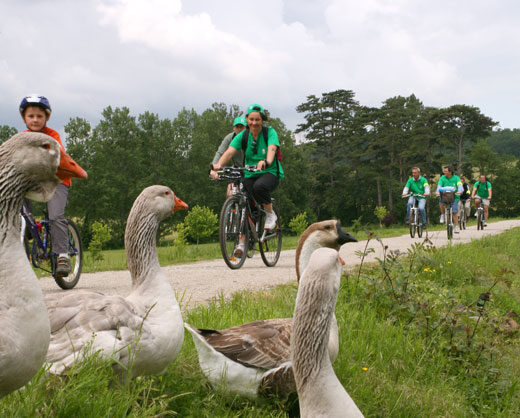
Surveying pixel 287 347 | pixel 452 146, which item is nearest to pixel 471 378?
pixel 287 347

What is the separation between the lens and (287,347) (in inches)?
119

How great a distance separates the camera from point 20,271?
185 cm

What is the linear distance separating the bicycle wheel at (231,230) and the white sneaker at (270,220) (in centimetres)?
40

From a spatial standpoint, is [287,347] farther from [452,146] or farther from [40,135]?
[452,146]

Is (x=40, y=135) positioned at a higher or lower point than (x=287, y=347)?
higher

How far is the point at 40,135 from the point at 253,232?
6742 millimetres

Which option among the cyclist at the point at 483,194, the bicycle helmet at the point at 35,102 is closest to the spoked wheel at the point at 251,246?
the bicycle helmet at the point at 35,102

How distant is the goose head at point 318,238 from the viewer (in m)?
3.71

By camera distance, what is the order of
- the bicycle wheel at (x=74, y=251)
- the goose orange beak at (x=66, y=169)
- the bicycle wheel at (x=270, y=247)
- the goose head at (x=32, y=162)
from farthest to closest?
the bicycle wheel at (x=270, y=247) → the bicycle wheel at (x=74, y=251) → the goose orange beak at (x=66, y=169) → the goose head at (x=32, y=162)

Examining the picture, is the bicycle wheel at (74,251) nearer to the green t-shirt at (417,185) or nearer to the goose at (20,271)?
the goose at (20,271)

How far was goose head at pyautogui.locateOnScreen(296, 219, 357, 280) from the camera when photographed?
371 cm

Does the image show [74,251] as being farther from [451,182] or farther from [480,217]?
[480,217]

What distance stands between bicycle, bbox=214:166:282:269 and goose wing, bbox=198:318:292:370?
192 inches

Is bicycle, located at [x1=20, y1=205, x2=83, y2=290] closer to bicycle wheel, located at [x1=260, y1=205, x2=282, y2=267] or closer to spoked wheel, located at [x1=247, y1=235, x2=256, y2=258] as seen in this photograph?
spoked wheel, located at [x1=247, y1=235, x2=256, y2=258]
